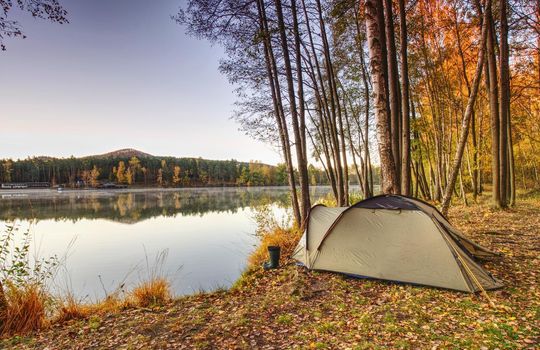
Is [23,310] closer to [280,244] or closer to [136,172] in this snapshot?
[280,244]

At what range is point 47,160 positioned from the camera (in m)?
96.5

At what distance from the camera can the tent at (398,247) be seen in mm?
4492

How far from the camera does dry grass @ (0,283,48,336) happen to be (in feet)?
14.5

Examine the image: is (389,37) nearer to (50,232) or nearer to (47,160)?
(50,232)

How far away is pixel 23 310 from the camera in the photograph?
4625 mm

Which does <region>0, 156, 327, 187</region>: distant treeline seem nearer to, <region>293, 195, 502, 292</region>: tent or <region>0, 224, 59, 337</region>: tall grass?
<region>293, 195, 502, 292</region>: tent

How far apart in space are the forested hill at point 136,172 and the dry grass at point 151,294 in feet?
261

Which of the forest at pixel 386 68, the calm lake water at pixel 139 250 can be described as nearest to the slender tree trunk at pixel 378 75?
the forest at pixel 386 68

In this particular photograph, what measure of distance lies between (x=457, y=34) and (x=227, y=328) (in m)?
14.9

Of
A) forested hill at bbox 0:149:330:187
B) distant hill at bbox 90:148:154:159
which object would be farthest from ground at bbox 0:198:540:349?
distant hill at bbox 90:148:154:159

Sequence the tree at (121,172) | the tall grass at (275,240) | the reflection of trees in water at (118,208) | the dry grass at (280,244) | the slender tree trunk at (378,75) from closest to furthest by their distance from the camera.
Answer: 1. the slender tree trunk at (378,75)
2. the dry grass at (280,244)
3. the tall grass at (275,240)
4. the reflection of trees in water at (118,208)
5. the tree at (121,172)

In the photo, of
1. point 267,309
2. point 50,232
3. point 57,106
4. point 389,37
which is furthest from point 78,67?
point 267,309

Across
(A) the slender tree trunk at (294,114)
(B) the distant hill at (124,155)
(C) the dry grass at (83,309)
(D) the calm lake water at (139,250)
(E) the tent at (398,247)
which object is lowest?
(D) the calm lake water at (139,250)

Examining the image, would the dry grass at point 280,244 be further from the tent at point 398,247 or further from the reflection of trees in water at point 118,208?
the reflection of trees in water at point 118,208
